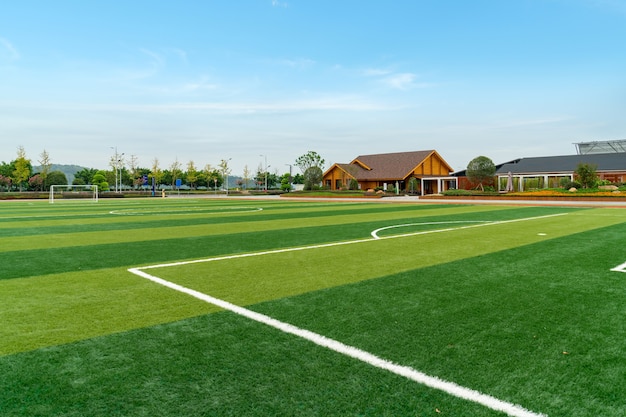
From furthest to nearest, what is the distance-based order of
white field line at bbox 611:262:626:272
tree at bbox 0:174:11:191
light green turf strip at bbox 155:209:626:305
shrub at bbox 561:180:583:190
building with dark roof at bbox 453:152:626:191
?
tree at bbox 0:174:11:191
building with dark roof at bbox 453:152:626:191
shrub at bbox 561:180:583:190
white field line at bbox 611:262:626:272
light green turf strip at bbox 155:209:626:305

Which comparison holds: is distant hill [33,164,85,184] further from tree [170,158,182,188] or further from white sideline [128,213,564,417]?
white sideline [128,213,564,417]

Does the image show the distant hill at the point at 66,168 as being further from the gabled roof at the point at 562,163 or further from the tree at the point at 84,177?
the gabled roof at the point at 562,163

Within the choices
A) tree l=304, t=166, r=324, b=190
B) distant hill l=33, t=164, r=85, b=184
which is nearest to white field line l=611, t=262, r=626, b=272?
tree l=304, t=166, r=324, b=190

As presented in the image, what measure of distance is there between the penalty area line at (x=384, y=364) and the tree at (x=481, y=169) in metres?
Answer: 51.3

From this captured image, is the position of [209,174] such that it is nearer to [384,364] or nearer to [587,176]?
[587,176]

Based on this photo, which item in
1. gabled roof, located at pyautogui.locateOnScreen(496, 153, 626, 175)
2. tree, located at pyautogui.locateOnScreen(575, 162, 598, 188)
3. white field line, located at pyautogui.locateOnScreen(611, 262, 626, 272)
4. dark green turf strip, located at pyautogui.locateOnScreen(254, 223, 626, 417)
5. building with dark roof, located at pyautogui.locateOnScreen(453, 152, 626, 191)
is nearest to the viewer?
dark green turf strip, located at pyautogui.locateOnScreen(254, 223, 626, 417)

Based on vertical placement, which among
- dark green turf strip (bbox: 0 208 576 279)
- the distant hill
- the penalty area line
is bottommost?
the penalty area line

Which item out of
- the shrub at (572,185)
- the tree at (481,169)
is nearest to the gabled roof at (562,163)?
the tree at (481,169)

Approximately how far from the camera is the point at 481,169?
167 feet

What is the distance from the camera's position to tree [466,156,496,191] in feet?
167

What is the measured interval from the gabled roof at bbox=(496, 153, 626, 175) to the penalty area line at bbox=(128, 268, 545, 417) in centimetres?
6045

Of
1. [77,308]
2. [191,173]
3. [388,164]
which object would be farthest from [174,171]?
[77,308]

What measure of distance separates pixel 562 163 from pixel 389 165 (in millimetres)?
25044

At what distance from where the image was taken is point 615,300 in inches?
204
